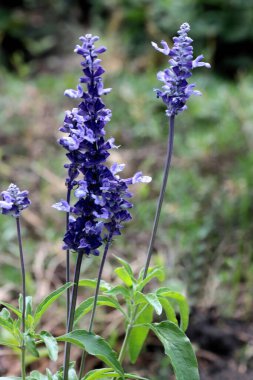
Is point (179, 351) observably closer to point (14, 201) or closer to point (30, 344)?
point (30, 344)

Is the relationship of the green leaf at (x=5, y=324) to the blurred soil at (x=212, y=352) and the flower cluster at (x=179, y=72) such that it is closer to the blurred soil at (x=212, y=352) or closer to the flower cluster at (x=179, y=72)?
the flower cluster at (x=179, y=72)

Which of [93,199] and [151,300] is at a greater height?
[93,199]

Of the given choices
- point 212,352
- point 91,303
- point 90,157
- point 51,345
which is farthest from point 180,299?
point 212,352

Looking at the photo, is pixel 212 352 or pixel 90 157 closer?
pixel 90 157

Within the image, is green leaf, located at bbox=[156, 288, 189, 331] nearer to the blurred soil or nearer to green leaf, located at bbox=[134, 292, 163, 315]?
green leaf, located at bbox=[134, 292, 163, 315]

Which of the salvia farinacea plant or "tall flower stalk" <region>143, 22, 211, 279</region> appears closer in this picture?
the salvia farinacea plant

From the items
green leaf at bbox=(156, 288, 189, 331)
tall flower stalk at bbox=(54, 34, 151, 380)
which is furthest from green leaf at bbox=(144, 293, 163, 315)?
tall flower stalk at bbox=(54, 34, 151, 380)
